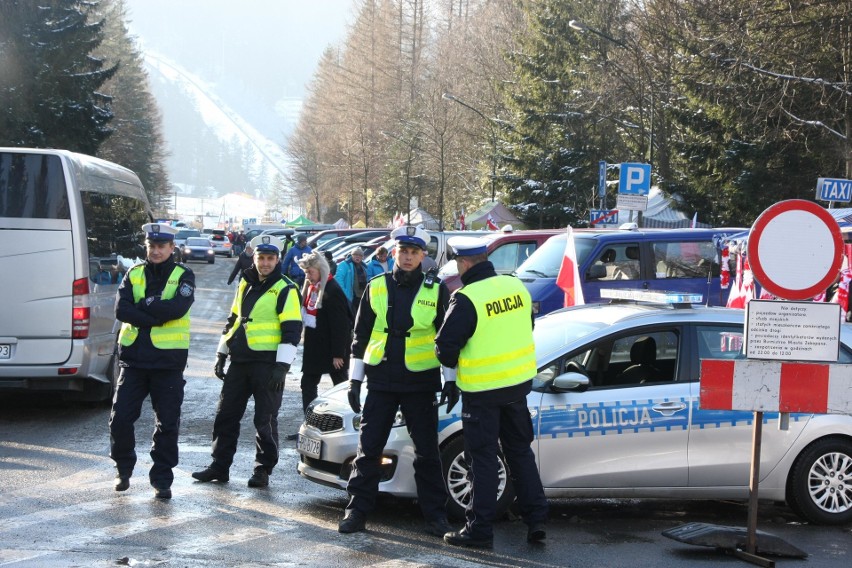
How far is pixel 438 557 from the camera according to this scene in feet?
21.8

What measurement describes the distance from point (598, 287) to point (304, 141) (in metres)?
90.3

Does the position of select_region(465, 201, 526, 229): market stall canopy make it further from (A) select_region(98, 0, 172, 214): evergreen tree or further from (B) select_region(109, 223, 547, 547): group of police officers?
(B) select_region(109, 223, 547, 547): group of police officers

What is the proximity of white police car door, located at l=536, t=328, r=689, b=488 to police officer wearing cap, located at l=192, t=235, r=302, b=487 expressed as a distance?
2042mm

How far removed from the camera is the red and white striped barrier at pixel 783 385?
6766 millimetres

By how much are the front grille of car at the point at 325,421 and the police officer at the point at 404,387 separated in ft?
1.81

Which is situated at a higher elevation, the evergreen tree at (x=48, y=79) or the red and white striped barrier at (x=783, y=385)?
the evergreen tree at (x=48, y=79)

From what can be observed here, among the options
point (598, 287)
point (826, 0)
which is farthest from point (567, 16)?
point (598, 287)

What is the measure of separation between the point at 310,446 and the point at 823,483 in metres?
3.45

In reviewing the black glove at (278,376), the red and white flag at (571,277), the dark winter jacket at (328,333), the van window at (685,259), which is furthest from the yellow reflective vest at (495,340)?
the van window at (685,259)

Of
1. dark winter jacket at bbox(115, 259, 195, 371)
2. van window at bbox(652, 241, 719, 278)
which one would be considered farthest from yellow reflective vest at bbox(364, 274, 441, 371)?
van window at bbox(652, 241, 719, 278)

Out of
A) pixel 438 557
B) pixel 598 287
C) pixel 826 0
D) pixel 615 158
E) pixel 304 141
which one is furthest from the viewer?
pixel 304 141

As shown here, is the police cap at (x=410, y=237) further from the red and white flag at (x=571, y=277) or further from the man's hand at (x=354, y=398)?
the red and white flag at (x=571, y=277)

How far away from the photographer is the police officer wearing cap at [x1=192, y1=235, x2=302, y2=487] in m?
8.51

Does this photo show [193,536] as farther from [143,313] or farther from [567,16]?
[567,16]
